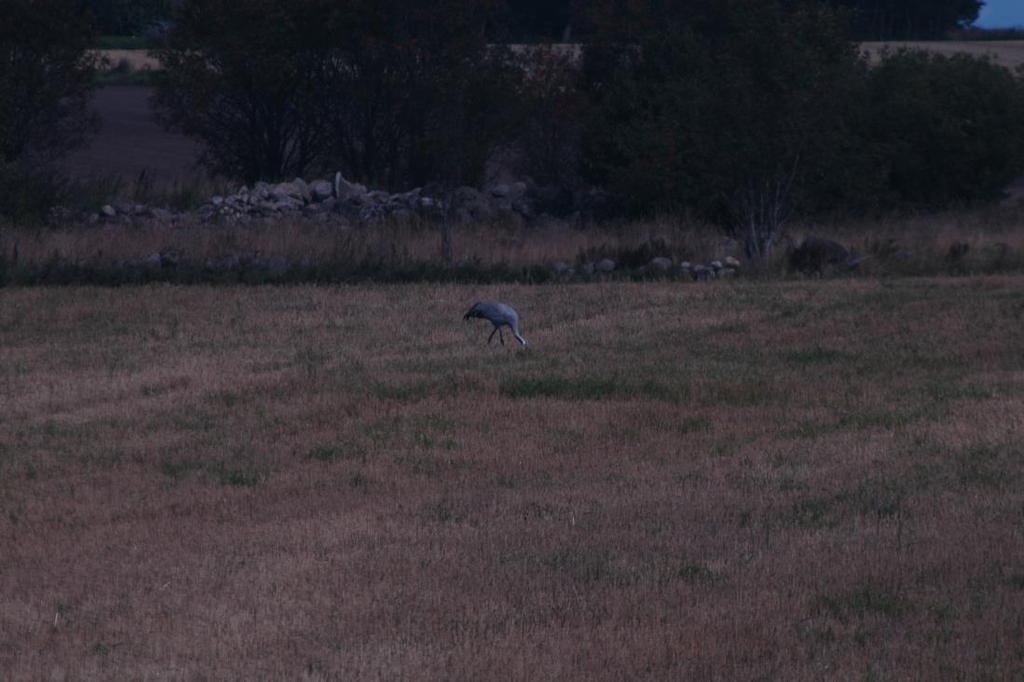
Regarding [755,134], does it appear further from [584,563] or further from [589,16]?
[584,563]

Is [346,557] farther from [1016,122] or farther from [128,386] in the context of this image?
[1016,122]

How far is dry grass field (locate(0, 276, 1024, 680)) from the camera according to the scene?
702cm

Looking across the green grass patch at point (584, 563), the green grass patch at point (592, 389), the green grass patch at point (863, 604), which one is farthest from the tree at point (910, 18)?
the green grass patch at point (863, 604)

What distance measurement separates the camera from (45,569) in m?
8.56

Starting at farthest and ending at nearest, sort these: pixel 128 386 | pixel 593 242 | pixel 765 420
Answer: pixel 593 242 → pixel 128 386 → pixel 765 420

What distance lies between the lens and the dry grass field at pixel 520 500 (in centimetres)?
702

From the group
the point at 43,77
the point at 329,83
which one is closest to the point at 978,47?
the point at 329,83

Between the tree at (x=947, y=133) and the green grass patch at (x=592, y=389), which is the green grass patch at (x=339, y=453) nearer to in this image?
the green grass patch at (x=592, y=389)

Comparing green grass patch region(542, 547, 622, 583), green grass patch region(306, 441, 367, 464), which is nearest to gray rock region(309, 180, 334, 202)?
green grass patch region(306, 441, 367, 464)

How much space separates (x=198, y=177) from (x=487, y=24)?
26.3ft

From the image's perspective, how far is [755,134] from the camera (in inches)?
1028

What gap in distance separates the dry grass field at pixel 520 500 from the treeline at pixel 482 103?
49.0 feet

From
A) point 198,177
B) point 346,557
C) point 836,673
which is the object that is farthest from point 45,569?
point 198,177

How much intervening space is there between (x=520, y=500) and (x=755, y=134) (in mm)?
17345
